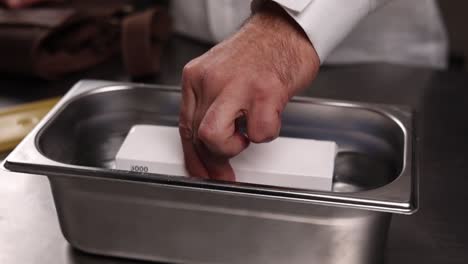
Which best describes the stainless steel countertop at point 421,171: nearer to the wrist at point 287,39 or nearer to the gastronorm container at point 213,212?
the gastronorm container at point 213,212

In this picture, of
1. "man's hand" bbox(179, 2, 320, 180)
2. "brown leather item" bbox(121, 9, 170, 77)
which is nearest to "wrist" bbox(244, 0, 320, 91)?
"man's hand" bbox(179, 2, 320, 180)

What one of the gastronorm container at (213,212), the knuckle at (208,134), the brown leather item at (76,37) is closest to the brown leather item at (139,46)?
the brown leather item at (76,37)

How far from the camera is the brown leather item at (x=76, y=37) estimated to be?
2.78 feet

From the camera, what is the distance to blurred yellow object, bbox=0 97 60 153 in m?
0.71

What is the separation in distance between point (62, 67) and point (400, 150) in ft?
1.71

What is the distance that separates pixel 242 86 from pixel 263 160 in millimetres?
105

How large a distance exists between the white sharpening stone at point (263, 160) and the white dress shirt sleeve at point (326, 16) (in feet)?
0.29

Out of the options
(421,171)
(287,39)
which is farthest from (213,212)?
(421,171)

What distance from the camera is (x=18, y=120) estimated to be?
750 millimetres

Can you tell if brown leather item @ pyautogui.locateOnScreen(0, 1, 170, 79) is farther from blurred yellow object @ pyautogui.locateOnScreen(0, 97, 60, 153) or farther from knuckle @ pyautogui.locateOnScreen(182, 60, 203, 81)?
knuckle @ pyautogui.locateOnScreen(182, 60, 203, 81)

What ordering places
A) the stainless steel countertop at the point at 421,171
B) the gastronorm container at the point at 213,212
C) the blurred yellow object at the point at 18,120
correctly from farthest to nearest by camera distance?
the blurred yellow object at the point at 18,120 < the stainless steel countertop at the point at 421,171 < the gastronorm container at the point at 213,212

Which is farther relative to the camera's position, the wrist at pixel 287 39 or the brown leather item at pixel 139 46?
the brown leather item at pixel 139 46

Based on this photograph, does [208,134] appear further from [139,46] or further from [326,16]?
[139,46]

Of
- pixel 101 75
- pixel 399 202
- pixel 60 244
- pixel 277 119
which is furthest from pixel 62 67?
pixel 399 202
